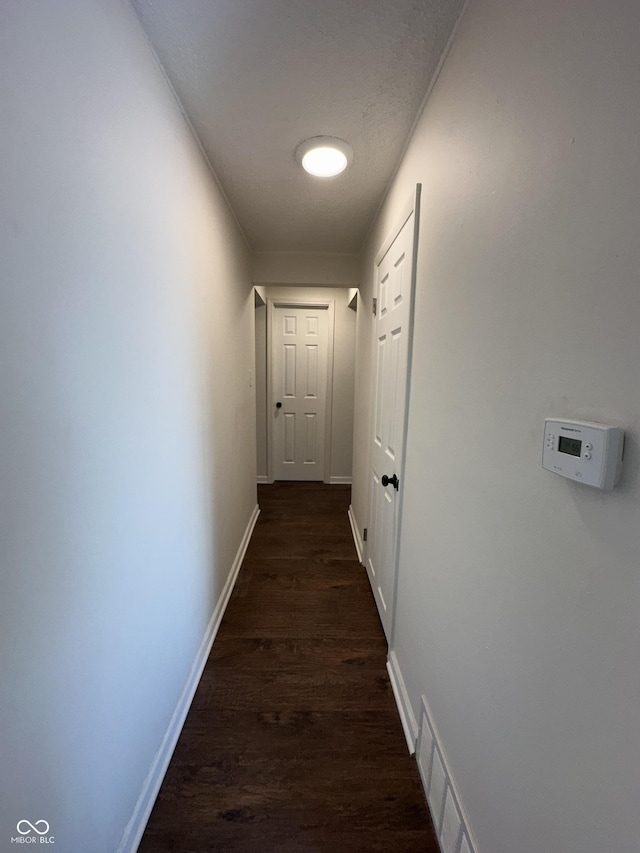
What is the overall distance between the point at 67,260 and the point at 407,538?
1.35 metres

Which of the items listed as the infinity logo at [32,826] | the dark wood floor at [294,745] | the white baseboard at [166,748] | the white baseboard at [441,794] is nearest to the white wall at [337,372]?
the dark wood floor at [294,745]

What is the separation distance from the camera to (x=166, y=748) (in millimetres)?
1089

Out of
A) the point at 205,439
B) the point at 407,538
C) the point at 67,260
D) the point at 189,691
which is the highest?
the point at 67,260

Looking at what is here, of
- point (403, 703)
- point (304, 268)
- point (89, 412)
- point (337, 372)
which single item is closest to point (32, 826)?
point (89, 412)

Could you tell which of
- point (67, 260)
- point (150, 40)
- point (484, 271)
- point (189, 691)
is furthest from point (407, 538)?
point (150, 40)

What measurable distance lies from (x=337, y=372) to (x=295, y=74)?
2824 mm

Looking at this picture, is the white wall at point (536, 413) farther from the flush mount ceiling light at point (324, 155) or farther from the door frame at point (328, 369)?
the door frame at point (328, 369)

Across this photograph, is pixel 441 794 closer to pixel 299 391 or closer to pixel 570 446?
pixel 570 446

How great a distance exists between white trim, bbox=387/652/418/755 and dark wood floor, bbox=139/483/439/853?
31mm

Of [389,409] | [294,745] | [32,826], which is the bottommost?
[294,745]

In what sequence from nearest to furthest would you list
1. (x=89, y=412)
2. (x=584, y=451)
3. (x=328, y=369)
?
(x=584, y=451)
(x=89, y=412)
(x=328, y=369)

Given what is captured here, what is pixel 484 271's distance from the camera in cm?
76

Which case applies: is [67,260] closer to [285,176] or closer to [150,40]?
[150,40]

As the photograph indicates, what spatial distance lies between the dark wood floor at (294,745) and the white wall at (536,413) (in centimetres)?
37
